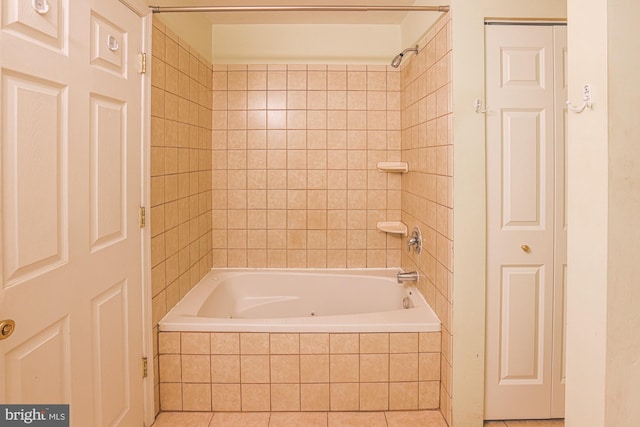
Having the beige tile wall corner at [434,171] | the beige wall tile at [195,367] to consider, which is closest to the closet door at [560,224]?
the beige tile wall corner at [434,171]

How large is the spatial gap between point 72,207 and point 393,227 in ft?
7.21

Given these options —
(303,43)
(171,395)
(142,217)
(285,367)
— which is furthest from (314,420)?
(303,43)

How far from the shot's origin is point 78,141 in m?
1.53

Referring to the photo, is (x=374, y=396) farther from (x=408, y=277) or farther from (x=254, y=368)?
(x=408, y=277)

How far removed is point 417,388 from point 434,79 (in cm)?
167

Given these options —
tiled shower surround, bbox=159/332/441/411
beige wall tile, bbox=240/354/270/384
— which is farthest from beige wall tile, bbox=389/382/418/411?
beige wall tile, bbox=240/354/270/384

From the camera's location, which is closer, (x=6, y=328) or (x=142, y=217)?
(x=6, y=328)

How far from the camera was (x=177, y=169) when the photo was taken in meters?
2.53

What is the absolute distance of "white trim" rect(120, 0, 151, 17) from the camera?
190cm

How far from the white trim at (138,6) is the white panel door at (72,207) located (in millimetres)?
51

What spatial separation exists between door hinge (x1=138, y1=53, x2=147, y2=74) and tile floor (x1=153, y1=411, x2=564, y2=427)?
1753 millimetres

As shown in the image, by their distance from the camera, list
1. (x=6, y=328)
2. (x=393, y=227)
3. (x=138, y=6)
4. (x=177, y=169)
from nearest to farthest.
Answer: (x=6, y=328)
(x=138, y=6)
(x=177, y=169)
(x=393, y=227)

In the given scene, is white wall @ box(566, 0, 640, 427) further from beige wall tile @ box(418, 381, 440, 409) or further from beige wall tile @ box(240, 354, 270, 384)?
beige wall tile @ box(240, 354, 270, 384)

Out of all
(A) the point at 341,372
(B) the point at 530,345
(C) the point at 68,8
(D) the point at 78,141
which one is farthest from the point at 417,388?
(C) the point at 68,8
